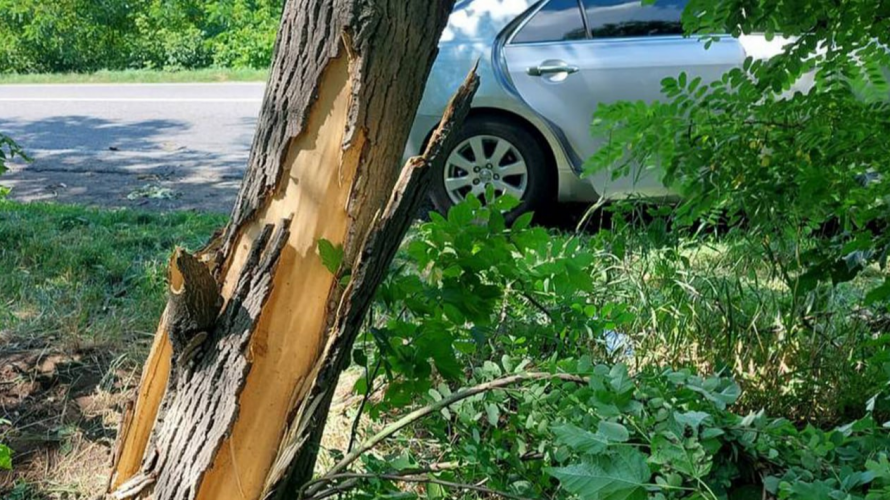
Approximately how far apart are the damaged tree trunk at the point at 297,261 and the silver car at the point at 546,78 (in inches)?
143

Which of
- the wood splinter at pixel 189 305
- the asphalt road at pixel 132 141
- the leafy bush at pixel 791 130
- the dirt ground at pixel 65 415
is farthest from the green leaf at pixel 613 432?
the asphalt road at pixel 132 141

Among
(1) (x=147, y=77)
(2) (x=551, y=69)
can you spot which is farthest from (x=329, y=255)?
(1) (x=147, y=77)

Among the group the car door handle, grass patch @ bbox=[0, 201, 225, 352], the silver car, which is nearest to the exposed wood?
grass patch @ bbox=[0, 201, 225, 352]

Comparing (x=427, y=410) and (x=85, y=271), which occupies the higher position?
(x=427, y=410)

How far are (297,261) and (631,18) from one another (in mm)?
4245

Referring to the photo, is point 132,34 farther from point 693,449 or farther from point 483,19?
point 693,449

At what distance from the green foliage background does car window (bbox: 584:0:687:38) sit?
14.4m

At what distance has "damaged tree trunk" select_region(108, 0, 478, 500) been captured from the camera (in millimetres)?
1812

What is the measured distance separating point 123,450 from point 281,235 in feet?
2.14

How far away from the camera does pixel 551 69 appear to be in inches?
219

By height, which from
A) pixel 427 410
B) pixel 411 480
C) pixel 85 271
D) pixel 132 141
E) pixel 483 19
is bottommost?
pixel 132 141

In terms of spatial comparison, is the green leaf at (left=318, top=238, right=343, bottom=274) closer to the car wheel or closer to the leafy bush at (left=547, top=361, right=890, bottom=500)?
the leafy bush at (left=547, top=361, right=890, bottom=500)

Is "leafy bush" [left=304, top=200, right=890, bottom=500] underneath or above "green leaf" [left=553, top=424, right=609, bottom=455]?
underneath

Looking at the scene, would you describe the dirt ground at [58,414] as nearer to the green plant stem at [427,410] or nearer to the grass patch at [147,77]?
the green plant stem at [427,410]
